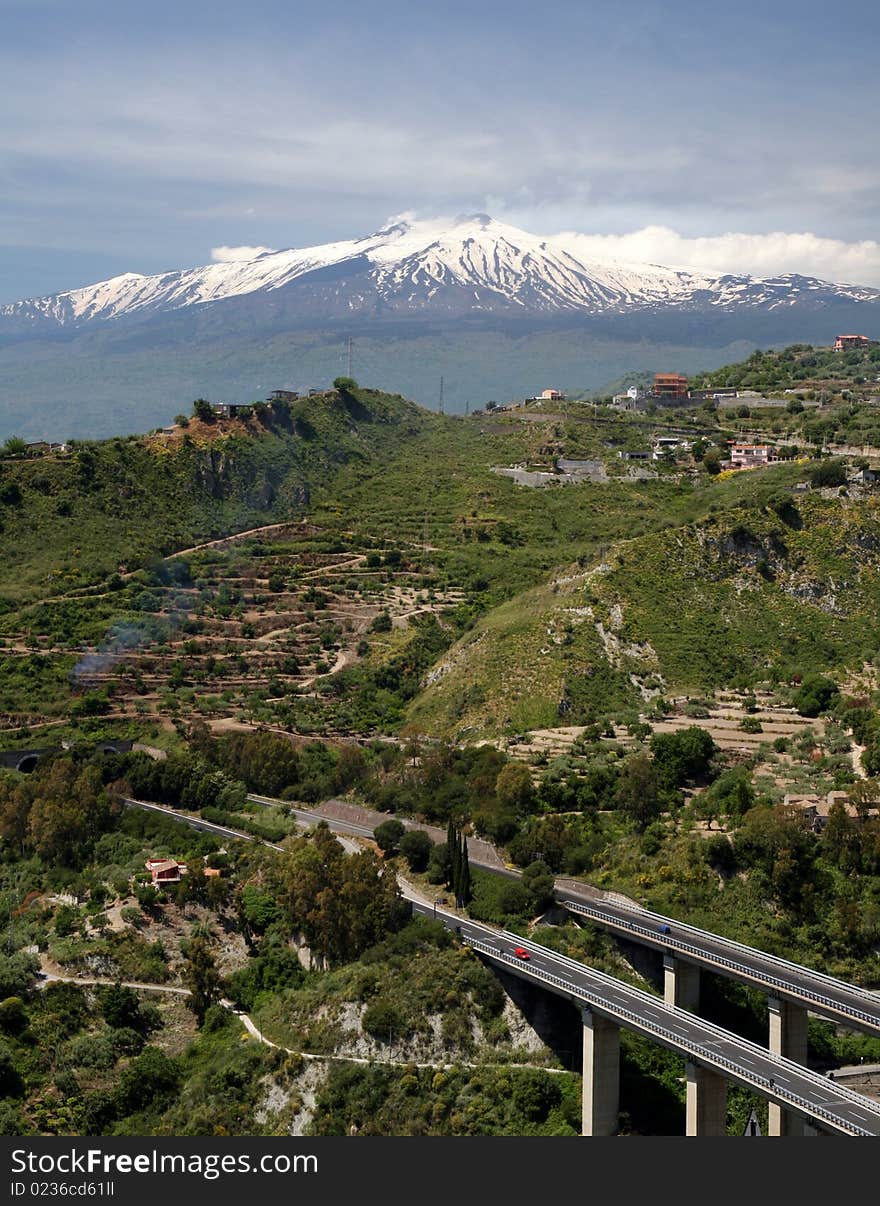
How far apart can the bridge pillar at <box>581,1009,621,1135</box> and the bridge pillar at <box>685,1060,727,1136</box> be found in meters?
1.93

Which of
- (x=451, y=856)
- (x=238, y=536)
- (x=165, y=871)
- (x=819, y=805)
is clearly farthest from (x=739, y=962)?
(x=238, y=536)

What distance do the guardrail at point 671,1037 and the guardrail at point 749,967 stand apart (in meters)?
2.33

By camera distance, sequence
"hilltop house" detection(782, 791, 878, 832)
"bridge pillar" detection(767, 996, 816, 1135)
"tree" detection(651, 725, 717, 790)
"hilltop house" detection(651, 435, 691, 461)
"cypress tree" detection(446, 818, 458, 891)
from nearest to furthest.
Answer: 1. "bridge pillar" detection(767, 996, 816, 1135)
2. "cypress tree" detection(446, 818, 458, 891)
3. "hilltop house" detection(782, 791, 878, 832)
4. "tree" detection(651, 725, 717, 790)
5. "hilltop house" detection(651, 435, 691, 461)

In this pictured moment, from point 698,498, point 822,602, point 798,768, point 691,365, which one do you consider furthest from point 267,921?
point 691,365

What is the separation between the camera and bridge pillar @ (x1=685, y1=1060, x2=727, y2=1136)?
28750 millimetres

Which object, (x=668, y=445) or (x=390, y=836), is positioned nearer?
(x=390, y=836)

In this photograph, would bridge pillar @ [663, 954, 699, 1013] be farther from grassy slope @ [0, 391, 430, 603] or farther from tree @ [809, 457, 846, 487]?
grassy slope @ [0, 391, 430, 603]

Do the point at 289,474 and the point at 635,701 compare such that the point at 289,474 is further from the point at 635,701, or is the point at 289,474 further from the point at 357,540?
the point at 635,701

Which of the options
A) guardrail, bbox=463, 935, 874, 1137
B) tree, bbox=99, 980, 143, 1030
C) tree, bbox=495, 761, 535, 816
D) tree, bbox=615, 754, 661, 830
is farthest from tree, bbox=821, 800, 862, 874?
tree, bbox=99, 980, 143, 1030

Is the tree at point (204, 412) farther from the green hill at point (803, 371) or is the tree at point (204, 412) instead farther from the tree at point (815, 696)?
the tree at point (815, 696)

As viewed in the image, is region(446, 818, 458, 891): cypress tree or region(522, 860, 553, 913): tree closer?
region(522, 860, 553, 913): tree

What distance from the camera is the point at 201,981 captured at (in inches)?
1416

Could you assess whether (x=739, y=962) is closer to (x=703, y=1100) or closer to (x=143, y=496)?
(x=703, y=1100)

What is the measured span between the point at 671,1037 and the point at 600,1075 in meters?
2.23
